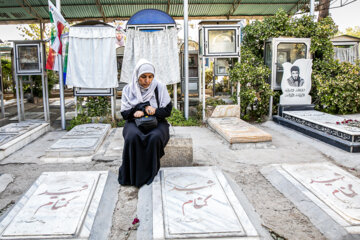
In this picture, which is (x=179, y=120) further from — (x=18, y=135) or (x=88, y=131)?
(x=18, y=135)

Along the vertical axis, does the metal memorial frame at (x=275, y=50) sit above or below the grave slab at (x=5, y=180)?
above

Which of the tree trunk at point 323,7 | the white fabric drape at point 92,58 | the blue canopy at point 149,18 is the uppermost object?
the tree trunk at point 323,7

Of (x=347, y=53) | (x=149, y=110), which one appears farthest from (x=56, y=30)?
(x=347, y=53)

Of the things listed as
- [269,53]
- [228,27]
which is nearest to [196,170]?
[228,27]

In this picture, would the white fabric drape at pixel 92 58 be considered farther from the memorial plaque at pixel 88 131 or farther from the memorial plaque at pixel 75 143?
the memorial plaque at pixel 75 143

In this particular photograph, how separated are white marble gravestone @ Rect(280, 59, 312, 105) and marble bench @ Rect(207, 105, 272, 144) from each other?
1304 mm

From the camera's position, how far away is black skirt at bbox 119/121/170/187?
11.3ft

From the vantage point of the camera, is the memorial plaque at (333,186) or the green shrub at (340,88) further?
the green shrub at (340,88)

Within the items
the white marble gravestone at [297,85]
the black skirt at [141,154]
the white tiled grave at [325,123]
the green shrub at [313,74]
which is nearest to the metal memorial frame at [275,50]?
the green shrub at [313,74]

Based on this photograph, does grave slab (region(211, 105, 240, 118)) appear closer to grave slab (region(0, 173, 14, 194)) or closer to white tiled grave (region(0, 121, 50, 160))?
white tiled grave (region(0, 121, 50, 160))

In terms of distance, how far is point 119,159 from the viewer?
15.6 ft

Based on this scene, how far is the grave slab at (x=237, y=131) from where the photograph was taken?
17.7 feet

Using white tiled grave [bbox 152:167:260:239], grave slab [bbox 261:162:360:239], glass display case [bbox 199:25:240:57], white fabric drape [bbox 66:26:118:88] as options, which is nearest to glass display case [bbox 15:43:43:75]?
white fabric drape [bbox 66:26:118:88]

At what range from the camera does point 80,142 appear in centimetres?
527
